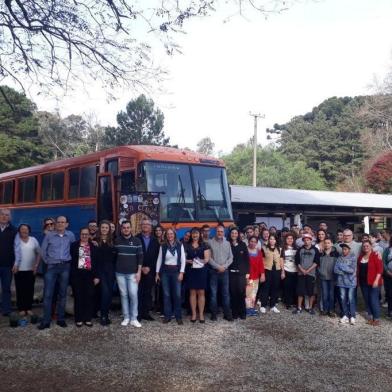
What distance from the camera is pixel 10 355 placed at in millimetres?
6137

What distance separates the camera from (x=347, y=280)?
8555 mm

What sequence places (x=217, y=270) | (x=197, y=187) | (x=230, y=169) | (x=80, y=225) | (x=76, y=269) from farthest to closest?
1. (x=230, y=169)
2. (x=80, y=225)
3. (x=197, y=187)
4. (x=217, y=270)
5. (x=76, y=269)

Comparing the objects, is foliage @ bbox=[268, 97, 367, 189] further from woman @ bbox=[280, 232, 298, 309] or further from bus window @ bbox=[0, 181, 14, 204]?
woman @ bbox=[280, 232, 298, 309]

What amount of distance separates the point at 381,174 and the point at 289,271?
30443mm

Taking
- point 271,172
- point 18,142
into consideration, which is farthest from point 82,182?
point 271,172

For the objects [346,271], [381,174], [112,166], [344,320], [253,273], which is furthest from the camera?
[381,174]

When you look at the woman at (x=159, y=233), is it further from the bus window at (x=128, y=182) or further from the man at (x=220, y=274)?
the bus window at (x=128, y=182)

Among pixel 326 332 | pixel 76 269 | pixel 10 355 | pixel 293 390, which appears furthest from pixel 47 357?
pixel 326 332

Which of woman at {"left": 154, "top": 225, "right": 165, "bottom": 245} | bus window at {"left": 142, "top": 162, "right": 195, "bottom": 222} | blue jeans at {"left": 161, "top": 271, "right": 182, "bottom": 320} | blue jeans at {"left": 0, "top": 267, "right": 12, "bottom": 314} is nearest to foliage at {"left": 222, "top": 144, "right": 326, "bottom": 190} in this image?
bus window at {"left": 142, "top": 162, "right": 195, "bottom": 222}

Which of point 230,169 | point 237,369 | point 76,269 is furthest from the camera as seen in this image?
point 230,169

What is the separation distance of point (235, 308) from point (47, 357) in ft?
11.8

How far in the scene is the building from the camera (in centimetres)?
1925

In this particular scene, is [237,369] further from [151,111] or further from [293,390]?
[151,111]

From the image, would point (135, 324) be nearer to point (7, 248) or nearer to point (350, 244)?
point (7, 248)
